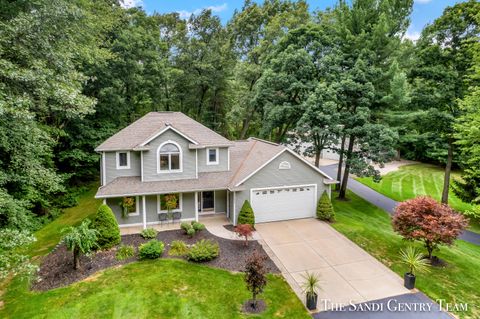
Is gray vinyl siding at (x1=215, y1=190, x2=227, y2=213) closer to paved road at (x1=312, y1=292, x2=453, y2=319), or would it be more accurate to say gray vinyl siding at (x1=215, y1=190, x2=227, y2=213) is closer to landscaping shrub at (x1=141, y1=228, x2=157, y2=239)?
landscaping shrub at (x1=141, y1=228, x2=157, y2=239)

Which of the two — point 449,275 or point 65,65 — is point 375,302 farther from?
point 65,65

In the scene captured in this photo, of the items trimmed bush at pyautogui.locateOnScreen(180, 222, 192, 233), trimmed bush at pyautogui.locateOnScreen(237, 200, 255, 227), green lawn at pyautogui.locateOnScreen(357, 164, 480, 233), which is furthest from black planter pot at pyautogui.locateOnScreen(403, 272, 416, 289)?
green lawn at pyautogui.locateOnScreen(357, 164, 480, 233)

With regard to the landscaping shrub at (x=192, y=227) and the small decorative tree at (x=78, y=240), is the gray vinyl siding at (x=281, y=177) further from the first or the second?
the small decorative tree at (x=78, y=240)

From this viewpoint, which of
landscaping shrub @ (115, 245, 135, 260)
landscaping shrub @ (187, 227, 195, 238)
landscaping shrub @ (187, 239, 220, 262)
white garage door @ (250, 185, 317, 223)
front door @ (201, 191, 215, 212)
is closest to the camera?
landscaping shrub @ (187, 239, 220, 262)

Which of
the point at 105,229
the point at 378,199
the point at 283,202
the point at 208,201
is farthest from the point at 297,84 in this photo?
the point at 105,229

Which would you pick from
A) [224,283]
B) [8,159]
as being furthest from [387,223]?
[8,159]

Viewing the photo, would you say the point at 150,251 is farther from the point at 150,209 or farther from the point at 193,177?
the point at 193,177
